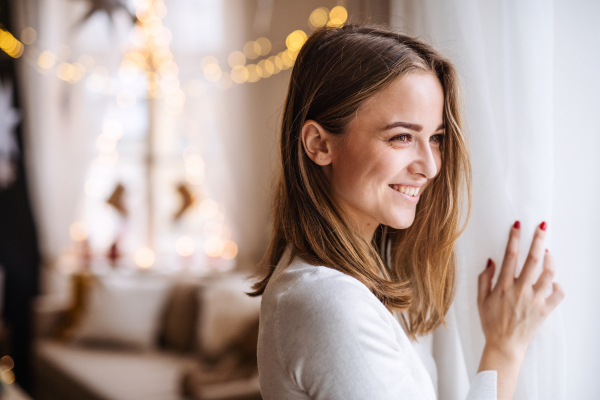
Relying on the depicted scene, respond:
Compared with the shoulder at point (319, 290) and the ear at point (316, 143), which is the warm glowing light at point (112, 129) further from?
the shoulder at point (319, 290)

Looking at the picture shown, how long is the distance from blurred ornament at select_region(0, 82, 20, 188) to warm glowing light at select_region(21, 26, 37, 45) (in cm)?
41

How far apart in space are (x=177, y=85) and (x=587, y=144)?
11.0 feet

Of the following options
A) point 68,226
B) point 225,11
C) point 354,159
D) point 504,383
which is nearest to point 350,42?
point 354,159

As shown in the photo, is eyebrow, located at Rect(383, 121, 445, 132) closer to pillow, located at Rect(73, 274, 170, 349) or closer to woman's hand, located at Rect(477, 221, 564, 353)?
woman's hand, located at Rect(477, 221, 564, 353)

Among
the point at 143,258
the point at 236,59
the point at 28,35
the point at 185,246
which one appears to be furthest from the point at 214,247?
the point at 28,35

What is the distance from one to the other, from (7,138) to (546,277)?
4.27 metres

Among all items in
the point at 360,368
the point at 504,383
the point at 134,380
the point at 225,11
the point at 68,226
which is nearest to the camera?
the point at 360,368

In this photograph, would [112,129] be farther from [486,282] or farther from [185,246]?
[486,282]

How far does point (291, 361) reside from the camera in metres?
0.74

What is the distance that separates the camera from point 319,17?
3094 millimetres

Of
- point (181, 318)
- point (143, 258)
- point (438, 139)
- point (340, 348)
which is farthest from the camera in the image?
point (143, 258)

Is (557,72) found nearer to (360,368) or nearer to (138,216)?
(360,368)

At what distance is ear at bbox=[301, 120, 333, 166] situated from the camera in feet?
2.98

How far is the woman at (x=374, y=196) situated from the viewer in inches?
31.2
